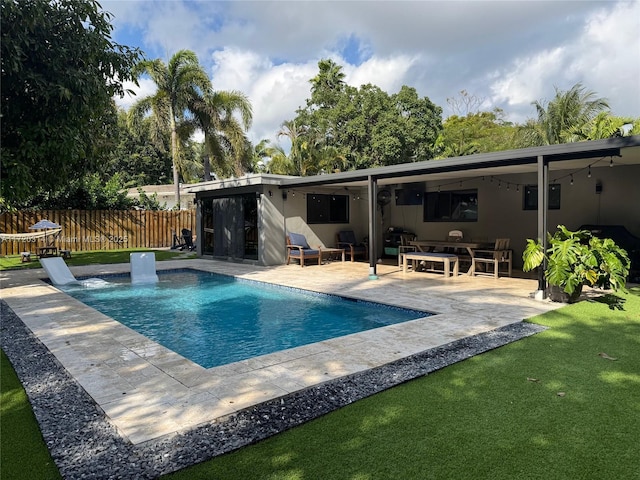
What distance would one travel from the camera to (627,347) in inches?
181

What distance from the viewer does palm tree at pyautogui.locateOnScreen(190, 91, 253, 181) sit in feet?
67.0

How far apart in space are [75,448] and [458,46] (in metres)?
16.5

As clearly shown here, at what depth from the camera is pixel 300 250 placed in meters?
12.9

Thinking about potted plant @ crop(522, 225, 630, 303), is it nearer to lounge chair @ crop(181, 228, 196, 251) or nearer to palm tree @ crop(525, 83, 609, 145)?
palm tree @ crop(525, 83, 609, 145)

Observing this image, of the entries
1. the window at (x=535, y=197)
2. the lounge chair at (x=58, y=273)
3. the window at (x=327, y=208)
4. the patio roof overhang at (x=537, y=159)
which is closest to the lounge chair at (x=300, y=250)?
the window at (x=327, y=208)

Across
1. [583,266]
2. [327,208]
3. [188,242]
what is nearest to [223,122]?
[188,242]

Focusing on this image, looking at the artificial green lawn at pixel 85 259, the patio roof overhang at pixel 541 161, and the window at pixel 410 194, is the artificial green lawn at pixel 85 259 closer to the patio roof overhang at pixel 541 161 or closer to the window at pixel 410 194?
the window at pixel 410 194

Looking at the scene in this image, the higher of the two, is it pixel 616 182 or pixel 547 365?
pixel 616 182

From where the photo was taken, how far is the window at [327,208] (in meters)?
14.3

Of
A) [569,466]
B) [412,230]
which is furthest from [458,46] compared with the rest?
[569,466]

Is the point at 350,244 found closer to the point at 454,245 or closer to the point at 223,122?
the point at 454,245

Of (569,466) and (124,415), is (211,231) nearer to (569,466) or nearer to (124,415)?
(124,415)

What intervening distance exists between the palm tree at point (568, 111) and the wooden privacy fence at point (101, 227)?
1740 cm

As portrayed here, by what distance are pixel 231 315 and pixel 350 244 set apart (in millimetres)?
7455
